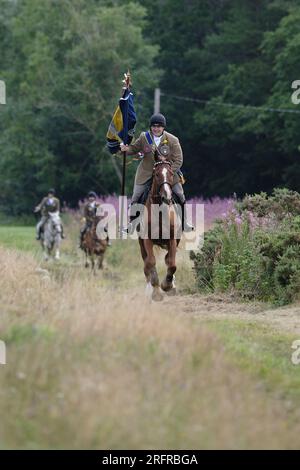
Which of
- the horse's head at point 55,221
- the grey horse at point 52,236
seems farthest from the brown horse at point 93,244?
the horse's head at point 55,221

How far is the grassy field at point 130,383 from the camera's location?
842 centimetres

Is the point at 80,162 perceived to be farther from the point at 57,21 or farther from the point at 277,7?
the point at 277,7

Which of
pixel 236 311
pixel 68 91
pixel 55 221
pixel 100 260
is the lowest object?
pixel 236 311

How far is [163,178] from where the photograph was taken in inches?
668

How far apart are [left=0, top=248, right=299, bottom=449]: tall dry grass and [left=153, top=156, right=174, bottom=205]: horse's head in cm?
555

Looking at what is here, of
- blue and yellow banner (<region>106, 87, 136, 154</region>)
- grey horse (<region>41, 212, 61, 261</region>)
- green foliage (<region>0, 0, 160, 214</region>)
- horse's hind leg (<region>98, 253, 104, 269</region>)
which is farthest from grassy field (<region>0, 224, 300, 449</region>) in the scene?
green foliage (<region>0, 0, 160, 214</region>)

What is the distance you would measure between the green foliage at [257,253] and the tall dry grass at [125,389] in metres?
6.93

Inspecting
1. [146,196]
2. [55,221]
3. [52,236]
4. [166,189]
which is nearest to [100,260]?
[52,236]

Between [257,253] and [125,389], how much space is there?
34.6ft

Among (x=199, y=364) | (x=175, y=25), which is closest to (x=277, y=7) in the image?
(x=175, y=25)

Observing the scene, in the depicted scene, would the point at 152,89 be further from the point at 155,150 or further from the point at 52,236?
the point at 155,150

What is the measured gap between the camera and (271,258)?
740 inches

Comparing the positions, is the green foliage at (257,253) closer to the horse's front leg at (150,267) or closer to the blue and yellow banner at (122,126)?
the horse's front leg at (150,267)

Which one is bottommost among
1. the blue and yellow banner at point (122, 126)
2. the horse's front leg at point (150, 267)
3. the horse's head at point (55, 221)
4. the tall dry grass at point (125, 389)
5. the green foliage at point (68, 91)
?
the tall dry grass at point (125, 389)
